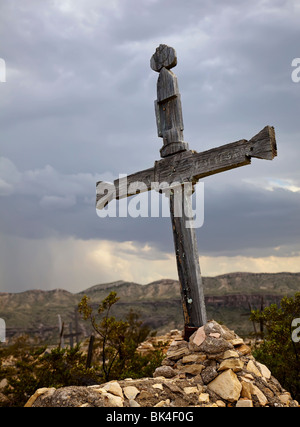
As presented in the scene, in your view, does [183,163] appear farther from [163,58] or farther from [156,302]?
[156,302]

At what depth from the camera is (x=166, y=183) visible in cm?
606

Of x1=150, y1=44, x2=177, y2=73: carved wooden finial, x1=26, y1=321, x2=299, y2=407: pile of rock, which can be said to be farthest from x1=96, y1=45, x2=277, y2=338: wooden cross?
x1=26, y1=321, x2=299, y2=407: pile of rock

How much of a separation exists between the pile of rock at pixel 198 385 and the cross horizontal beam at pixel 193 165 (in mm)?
2241

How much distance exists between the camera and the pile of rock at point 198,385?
3871 millimetres

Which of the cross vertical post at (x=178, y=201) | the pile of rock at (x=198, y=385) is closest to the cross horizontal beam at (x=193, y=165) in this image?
Answer: the cross vertical post at (x=178, y=201)

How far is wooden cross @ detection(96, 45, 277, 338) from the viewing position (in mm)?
5367

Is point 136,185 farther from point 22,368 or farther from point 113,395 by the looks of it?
point 22,368

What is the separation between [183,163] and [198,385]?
124 inches

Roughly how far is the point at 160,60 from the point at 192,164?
2.03 metres

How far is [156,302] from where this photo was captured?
73688mm

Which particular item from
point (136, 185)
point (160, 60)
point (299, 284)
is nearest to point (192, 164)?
point (136, 185)

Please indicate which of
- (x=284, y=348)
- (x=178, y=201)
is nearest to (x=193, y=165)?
Answer: (x=178, y=201)

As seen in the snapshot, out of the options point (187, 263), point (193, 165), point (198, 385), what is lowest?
point (198, 385)

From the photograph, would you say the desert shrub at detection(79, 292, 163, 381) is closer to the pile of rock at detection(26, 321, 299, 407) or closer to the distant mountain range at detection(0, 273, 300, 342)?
the pile of rock at detection(26, 321, 299, 407)
